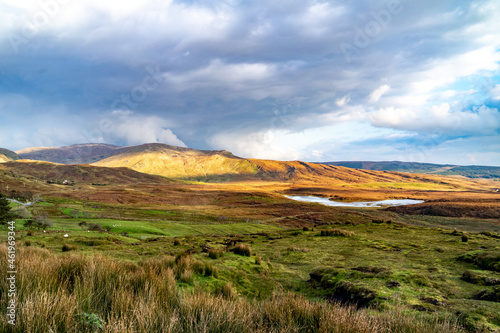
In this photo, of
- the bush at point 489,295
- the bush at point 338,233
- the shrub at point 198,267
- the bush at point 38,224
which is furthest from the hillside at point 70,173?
the bush at point 489,295

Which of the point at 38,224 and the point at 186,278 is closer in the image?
the point at 186,278

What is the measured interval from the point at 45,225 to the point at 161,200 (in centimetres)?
5516

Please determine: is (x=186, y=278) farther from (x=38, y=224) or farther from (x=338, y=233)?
(x=38, y=224)

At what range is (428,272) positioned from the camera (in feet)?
29.1

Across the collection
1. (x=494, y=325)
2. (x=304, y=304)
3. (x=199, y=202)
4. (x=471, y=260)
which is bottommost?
(x=199, y=202)

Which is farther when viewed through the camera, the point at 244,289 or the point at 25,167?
the point at 25,167

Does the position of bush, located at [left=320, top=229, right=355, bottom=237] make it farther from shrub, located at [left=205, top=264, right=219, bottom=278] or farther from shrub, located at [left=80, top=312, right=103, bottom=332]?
shrub, located at [left=80, top=312, right=103, bottom=332]

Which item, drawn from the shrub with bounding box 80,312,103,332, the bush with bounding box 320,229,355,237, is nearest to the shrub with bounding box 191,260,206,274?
the shrub with bounding box 80,312,103,332

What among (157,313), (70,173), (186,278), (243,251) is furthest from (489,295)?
(70,173)

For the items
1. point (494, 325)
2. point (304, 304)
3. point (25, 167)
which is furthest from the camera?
point (25, 167)

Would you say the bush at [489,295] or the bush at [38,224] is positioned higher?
the bush at [489,295]

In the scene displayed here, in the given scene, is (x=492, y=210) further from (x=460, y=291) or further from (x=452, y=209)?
(x=460, y=291)

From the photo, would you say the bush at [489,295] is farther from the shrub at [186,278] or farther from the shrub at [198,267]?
the shrub at [198,267]

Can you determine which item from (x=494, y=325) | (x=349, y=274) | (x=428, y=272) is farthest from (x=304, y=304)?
(x=428, y=272)
